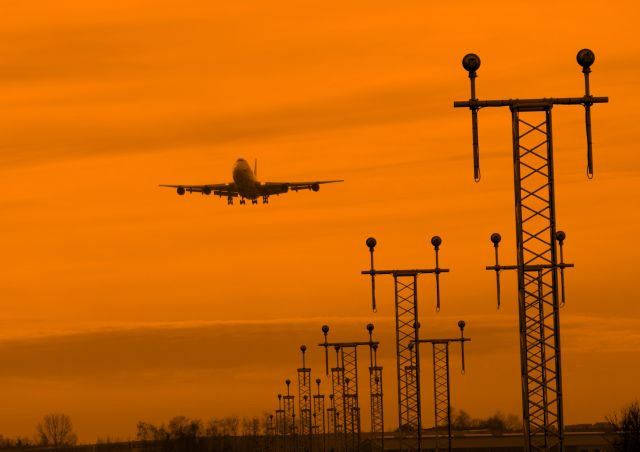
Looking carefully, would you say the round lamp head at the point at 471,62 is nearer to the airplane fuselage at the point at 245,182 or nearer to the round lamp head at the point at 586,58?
the round lamp head at the point at 586,58

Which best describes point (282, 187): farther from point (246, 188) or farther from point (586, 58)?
point (586, 58)

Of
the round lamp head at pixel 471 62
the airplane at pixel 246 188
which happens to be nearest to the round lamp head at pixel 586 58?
the round lamp head at pixel 471 62

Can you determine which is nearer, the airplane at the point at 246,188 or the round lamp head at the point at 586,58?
the round lamp head at the point at 586,58

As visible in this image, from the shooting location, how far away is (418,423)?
84.4 metres

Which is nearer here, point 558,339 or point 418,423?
point 558,339

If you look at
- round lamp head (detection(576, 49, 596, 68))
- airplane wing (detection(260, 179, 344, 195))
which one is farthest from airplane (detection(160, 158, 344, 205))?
round lamp head (detection(576, 49, 596, 68))

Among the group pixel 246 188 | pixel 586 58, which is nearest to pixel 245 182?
pixel 246 188

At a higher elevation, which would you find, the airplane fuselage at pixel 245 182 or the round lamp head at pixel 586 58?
the airplane fuselage at pixel 245 182

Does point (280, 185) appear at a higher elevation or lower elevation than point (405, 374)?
higher

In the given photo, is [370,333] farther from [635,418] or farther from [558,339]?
[558,339]

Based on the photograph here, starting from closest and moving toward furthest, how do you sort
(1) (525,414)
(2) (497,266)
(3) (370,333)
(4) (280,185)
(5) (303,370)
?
(1) (525,414) < (2) (497,266) < (3) (370,333) < (5) (303,370) < (4) (280,185)

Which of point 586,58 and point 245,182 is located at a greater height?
point 245,182

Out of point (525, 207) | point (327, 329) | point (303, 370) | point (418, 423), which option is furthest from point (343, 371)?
point (525, 207)

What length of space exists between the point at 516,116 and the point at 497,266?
19.0 m
